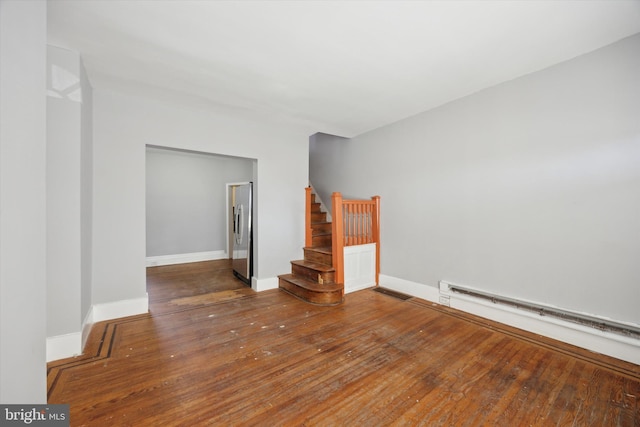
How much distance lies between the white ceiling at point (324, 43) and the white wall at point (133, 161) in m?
0.29

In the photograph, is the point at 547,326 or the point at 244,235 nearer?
the point at 547,326

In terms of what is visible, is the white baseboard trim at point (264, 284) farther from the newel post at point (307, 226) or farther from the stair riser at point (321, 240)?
the stair riser at point (321, 240)

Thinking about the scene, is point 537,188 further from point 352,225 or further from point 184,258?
point 184,258

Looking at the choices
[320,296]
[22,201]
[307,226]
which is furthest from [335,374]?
[307,226]

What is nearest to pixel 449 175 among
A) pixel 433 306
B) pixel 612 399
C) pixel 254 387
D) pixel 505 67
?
pixel 505 67

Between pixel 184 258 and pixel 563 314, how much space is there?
6.71 m

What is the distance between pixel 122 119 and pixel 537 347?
16.4 feet

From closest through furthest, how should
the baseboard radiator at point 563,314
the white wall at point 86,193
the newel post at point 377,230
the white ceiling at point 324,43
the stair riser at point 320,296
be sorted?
the white ceiling at point 324,43 → the baseboard radiator at point 563,314 → the white wall at point 86,193 → the stair riser at point 320,296 → the newel post at point 377,230

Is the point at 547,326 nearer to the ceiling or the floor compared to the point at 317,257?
nearer to the floor

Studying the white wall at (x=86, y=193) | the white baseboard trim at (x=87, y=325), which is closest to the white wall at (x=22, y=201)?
the white wall at (x=86, y=193)

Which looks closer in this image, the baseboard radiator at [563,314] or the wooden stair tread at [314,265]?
the baseboard radiator at [563,314]

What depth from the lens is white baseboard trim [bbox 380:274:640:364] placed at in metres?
2.11

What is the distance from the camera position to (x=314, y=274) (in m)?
3.80

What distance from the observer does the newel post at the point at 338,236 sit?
3.70 m
